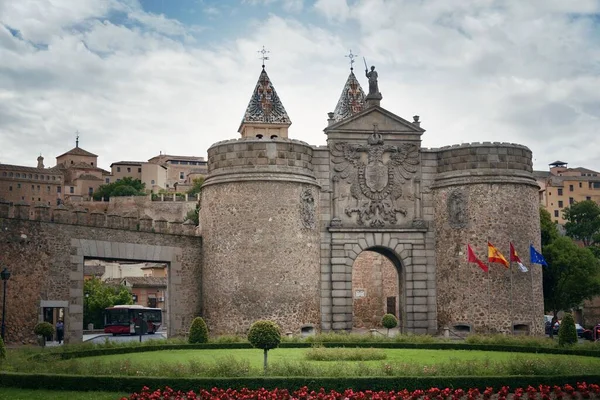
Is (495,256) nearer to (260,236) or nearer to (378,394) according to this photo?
(260,236)

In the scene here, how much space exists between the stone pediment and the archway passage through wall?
9.80 meters

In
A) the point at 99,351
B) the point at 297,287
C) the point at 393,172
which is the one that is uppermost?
the point at 393,172

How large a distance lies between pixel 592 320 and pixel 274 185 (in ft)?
107

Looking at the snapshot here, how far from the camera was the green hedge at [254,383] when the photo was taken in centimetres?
1822

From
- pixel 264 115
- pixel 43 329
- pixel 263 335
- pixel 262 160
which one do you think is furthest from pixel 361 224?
pixel 264 115

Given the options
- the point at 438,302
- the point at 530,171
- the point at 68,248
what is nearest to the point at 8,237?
the point at 68,248

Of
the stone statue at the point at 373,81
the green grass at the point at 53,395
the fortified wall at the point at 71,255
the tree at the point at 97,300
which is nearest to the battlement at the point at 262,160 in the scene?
the fortified wall at the point at 71,255

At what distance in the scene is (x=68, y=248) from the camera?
A: 103 ft

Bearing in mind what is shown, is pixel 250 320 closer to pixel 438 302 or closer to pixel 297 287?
pixel 297 287

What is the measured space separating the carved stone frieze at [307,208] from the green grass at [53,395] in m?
19.2

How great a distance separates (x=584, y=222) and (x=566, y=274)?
46042mm

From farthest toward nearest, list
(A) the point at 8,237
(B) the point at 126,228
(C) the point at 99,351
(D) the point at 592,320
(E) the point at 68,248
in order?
1. (D) the point at 592,320
2. (B) the point at 126,228
3. (E) the point at 68,248
4. (A) the point at 8,237
5. (C) the point at 99,351

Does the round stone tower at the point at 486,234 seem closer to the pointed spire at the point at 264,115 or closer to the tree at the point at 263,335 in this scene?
the tree at the point at 263,335

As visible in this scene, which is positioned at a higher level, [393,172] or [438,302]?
[393,172]
